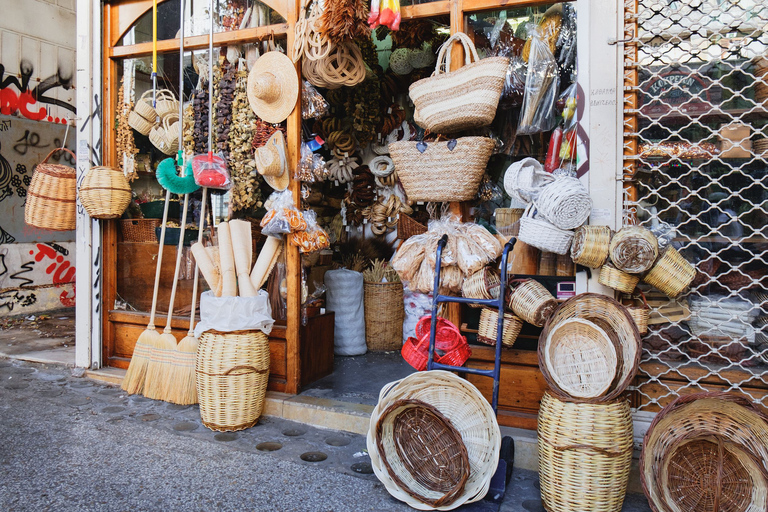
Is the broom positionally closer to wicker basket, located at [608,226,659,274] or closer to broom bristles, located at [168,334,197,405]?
broom bristles, located at [168,334,197,405]

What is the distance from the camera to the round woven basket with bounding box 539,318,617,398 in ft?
9.24

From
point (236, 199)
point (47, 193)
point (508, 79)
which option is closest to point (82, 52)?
point (47, 193)

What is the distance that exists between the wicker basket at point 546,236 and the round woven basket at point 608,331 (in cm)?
42

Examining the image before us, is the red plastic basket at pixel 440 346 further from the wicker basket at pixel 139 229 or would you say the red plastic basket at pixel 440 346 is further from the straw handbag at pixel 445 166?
the wicker basket at pixel 139 229

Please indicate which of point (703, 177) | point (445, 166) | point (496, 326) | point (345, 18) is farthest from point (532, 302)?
point (345, 18)

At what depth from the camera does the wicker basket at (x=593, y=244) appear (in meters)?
3.21

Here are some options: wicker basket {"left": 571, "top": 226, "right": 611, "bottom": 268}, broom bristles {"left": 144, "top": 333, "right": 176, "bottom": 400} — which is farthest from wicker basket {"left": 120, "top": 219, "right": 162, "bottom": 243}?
wicker basket {"left": 571, "top": 226, "right": 611, "bottom": 268}

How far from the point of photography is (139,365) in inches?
182

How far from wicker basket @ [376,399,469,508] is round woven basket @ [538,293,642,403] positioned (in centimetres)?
62

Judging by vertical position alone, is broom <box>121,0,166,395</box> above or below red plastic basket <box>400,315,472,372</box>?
below

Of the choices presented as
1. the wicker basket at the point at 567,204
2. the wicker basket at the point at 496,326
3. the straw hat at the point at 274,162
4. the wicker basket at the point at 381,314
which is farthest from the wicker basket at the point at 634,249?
the wicker basket at the point at 381,314

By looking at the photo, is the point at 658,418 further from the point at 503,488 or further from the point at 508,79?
the point at 508,79

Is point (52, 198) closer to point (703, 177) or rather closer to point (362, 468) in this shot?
point (362, 468)

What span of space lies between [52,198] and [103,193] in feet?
1.75
